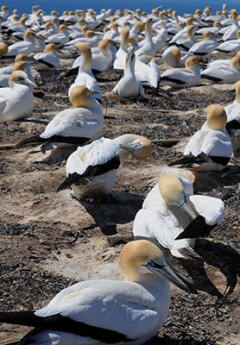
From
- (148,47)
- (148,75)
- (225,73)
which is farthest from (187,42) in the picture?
(148,75)

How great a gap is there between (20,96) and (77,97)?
73.2 inches

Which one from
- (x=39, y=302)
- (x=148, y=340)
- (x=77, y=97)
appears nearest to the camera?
(x=148, y=340)

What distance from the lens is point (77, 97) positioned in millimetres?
8070

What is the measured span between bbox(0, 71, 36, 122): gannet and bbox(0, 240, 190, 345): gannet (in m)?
6.13

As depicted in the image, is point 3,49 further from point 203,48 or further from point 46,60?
point 203,48

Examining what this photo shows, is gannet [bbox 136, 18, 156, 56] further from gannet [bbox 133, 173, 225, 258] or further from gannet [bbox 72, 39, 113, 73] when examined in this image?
gannet [bbox 133, 173, 225, 258]

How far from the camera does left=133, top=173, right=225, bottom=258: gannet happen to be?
16.0 ft

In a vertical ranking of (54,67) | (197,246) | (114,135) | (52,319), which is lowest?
A: (54,67)

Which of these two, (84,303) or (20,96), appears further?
(20,96)

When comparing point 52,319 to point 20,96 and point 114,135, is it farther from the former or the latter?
point 20,96

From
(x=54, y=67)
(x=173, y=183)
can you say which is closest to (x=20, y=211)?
(x=173, y=183)

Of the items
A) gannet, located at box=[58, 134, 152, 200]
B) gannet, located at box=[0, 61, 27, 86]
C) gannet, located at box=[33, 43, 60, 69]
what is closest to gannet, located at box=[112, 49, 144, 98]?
gannet, located at box=[0, 61, 27, 86]

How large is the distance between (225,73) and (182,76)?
1084mm

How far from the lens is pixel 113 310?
3480 mm
